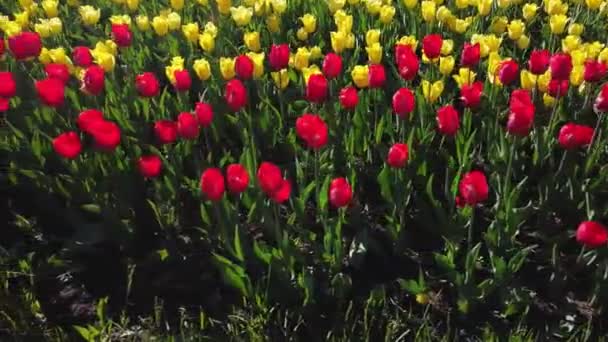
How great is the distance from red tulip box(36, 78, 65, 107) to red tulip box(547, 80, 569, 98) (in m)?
2.10

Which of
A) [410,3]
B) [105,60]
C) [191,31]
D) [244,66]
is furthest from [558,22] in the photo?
[105,60]

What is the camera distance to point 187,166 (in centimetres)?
348

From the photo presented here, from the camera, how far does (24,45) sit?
3.50m

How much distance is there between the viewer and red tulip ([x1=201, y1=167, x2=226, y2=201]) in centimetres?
251

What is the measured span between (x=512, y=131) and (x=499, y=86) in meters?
0.90

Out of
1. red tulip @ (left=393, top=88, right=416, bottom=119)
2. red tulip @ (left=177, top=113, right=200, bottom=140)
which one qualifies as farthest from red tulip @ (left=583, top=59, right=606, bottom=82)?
red tulip @ (left=177, top=113, right=200, bottom=140)

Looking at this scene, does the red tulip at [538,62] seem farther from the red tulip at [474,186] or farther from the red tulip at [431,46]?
the red tulip at [474,186]

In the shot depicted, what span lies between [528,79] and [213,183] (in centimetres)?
162

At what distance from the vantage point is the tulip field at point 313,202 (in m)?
2.78

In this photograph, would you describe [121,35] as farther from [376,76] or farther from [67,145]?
[376,76]

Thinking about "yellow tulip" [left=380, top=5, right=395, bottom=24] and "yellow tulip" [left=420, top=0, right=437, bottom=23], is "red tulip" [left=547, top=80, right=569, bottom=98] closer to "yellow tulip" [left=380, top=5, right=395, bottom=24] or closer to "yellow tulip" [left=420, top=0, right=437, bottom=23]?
"yellow tulip" [left=420, top=0, right=437, bottom=23]

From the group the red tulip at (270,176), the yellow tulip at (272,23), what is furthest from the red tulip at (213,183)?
the yellow tulip at (272,23)

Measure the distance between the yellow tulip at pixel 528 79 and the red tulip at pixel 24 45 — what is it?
2317mm

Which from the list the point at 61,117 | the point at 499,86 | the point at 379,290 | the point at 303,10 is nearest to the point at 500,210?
the point at 379,290
